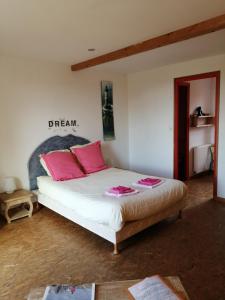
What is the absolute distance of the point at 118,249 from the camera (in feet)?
8.79

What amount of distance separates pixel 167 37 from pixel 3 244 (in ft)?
10.2

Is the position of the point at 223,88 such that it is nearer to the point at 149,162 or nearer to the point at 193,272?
the point at 149,162

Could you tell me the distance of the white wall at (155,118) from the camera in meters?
4.18

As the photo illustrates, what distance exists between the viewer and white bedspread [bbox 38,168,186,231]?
2.57 meters

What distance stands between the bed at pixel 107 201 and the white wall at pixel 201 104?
7.27ft

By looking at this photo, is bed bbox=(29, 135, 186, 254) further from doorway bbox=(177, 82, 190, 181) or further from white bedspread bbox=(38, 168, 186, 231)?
doorway bbox=(177, 82, 190, 181)

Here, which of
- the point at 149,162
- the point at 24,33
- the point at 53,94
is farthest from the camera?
the point at 149,162

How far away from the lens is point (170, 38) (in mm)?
2746

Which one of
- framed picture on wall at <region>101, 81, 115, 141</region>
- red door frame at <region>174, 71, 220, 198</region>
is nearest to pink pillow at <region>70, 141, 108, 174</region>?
framed picture on wall at <region>101, 81, 115, 141</region>

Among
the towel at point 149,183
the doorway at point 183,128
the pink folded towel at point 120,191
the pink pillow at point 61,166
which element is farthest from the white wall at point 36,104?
the towel at point 149,183

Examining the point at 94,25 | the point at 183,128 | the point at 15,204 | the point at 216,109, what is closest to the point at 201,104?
the point at 183,128

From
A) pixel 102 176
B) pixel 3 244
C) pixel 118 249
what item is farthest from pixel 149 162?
pixel 3 244

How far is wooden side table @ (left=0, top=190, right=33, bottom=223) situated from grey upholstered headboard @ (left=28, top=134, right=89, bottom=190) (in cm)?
34

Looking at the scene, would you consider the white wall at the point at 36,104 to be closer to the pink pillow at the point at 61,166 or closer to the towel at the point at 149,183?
the pink pillow at the point at 61,166
